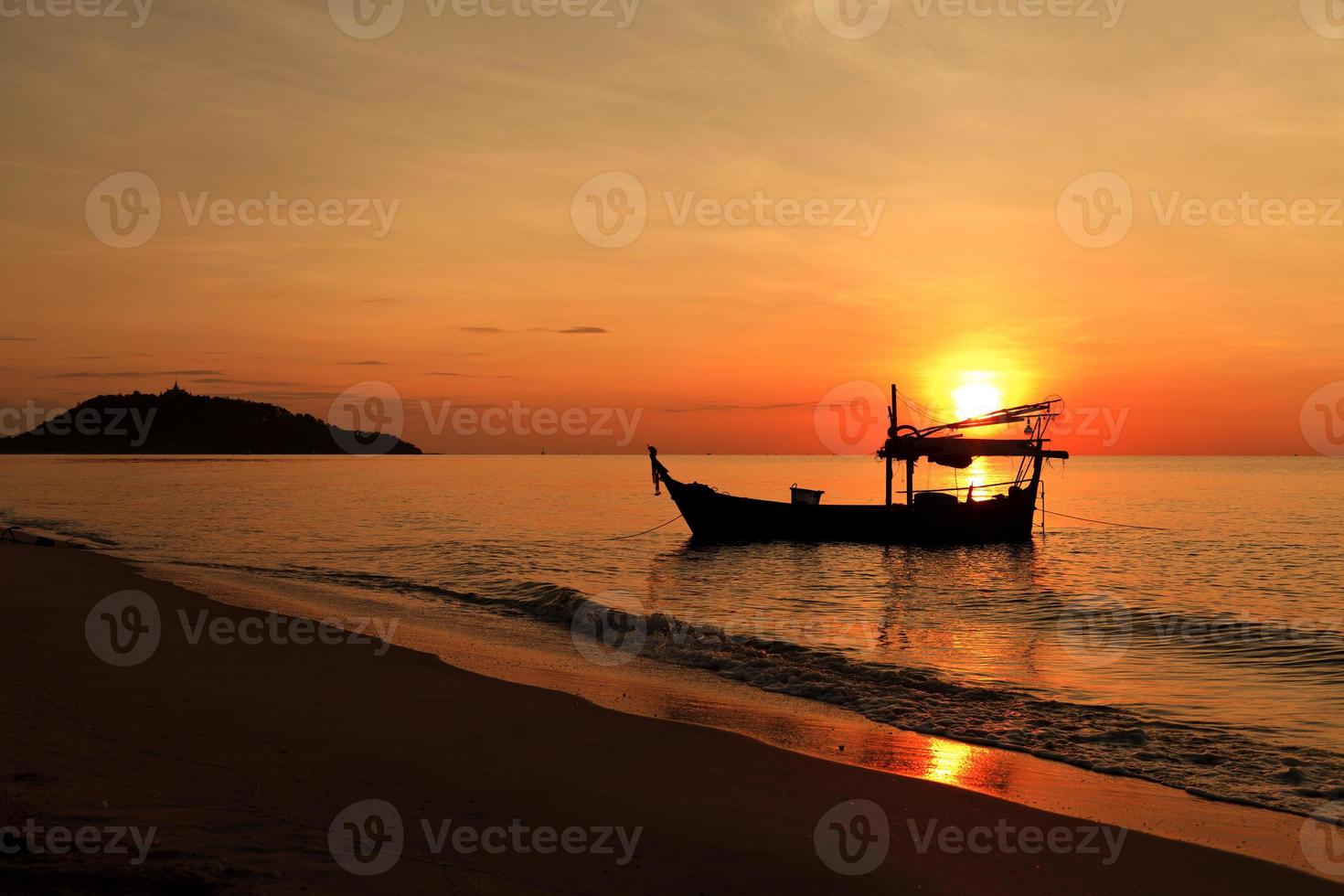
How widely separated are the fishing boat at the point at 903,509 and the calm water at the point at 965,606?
99 cm

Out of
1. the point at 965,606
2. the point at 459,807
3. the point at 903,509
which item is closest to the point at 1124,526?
the point at 903,509

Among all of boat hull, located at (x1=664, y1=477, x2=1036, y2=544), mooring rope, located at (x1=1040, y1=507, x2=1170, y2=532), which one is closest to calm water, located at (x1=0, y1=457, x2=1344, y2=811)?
boat hull, located at (x1=664, y1=477, x2=1036, y2=544)

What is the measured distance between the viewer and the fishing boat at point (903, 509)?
40.0 metres

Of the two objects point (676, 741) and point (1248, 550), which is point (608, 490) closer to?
point (1248, 550)

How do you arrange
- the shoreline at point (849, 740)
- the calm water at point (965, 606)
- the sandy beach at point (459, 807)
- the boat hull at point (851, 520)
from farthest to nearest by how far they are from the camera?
1. the boat hull at point (851, 520)
2. the calm water at point (965, 606)
3. the shoreline at point (849, 740)
4. the sandy beach at point (459, 807)

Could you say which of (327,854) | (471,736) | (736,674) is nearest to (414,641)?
(736,674)

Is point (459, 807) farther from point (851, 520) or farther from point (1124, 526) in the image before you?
point (1124, 526)

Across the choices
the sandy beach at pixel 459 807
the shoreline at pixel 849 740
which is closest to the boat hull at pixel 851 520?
the shoreline at pixel 849 740

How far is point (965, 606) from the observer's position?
24.9m

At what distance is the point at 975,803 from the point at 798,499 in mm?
33349

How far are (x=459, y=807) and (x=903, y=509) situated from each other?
3588 centimetres

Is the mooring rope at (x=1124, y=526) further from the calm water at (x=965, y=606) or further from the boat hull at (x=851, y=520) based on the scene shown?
the boat hull at (x=851, y=520)

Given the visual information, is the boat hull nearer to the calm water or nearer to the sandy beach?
the calm water

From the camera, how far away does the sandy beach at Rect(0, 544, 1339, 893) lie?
18.0 feet
